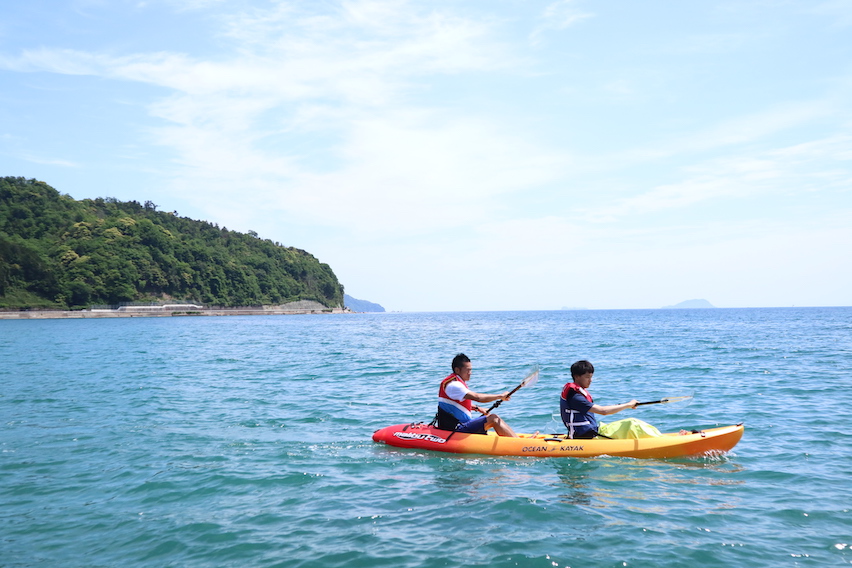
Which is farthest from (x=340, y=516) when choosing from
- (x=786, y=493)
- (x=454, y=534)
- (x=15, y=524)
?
(x=786, y=493)

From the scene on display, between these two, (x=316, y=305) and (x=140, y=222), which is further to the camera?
(x=316, y=305)

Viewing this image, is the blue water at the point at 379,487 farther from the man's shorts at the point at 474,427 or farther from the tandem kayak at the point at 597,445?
the man's shorts at the point at 474,427

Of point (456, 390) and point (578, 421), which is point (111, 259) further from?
point (578, 421)

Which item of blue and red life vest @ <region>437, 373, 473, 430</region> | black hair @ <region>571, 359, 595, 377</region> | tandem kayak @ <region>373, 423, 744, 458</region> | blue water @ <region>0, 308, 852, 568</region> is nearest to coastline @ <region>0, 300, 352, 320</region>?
blue water @ <region>0, 308, 852, 568</region>

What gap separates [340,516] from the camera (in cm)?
718

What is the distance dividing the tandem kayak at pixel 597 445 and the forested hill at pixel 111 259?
355 feet

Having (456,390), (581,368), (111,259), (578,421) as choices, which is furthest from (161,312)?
(581,368)

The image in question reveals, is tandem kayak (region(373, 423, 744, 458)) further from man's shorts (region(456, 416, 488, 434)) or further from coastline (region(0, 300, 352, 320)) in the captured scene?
coastline (region(0, 300, 352, 320))

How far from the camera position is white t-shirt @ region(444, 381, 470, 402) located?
10250 millimetres

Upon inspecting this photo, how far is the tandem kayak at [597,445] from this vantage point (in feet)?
32.0

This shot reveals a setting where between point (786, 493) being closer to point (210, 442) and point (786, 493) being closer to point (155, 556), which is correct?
point (155, 556)

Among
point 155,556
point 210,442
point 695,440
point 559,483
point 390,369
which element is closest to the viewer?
point 155,556

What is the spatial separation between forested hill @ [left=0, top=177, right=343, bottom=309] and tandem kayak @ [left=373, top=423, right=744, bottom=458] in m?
108

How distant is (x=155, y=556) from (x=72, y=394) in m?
13.1
